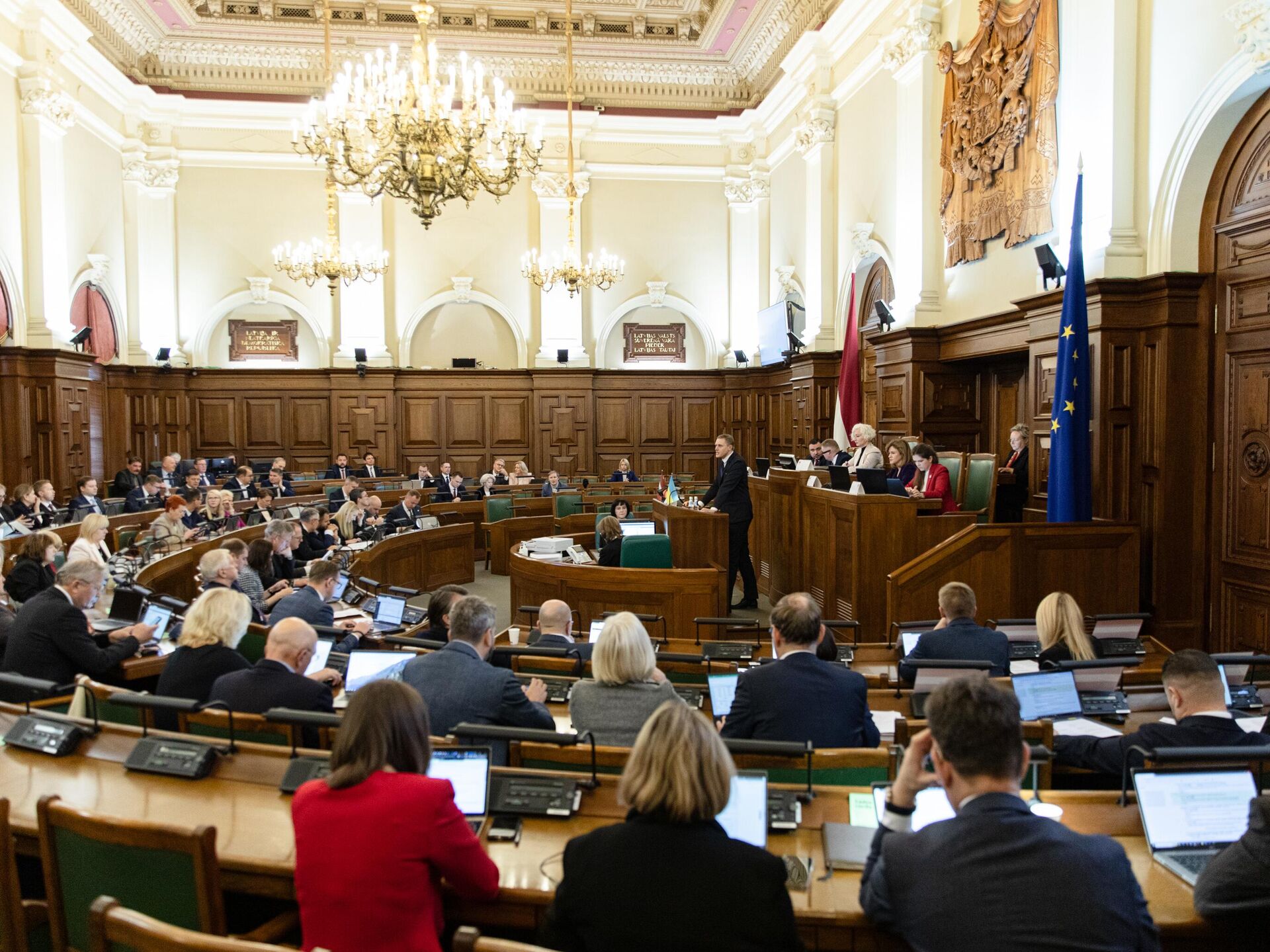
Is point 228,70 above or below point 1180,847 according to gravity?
above

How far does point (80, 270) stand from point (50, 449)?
10.4 feet

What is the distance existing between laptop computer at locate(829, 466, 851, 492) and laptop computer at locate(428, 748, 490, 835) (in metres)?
5.45

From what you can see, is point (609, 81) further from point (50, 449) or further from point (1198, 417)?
point (1198, 417)

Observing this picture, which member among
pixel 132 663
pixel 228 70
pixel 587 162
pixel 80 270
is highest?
pixel 228 70

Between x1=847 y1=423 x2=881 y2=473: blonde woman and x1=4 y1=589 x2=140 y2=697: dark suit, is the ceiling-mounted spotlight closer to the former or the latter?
x1=847 y1=423 x2=881 y2=473: blonde woman

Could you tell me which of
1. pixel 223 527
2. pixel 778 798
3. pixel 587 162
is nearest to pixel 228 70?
pixel 587 162

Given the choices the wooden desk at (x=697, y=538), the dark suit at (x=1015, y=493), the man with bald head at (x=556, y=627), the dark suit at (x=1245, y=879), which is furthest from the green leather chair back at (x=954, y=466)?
the dark suit at (x=1245, y=879)

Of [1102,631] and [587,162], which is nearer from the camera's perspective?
[1102,631]

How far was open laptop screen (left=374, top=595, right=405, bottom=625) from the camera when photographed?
539cm

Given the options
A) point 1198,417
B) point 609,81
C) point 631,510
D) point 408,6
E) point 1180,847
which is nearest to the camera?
point 1180,847

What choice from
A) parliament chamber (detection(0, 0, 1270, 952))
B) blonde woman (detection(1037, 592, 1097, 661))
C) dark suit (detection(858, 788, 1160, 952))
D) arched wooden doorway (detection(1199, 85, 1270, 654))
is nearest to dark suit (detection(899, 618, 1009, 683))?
parliament chamber (detection(0, 0, 1270, 952))

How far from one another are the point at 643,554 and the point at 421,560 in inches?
146

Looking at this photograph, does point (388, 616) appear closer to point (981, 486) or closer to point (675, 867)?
point (675, 867)

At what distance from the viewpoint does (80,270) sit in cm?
1405
